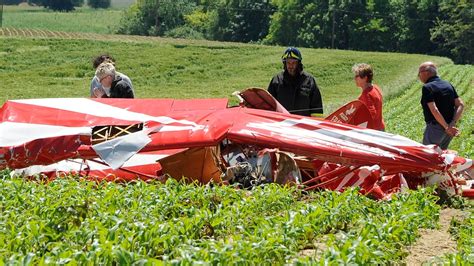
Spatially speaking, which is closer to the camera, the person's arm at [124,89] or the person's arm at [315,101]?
the person's arm at [315,101]

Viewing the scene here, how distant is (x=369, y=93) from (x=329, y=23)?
79.6 m

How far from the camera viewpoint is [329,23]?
88188 mm

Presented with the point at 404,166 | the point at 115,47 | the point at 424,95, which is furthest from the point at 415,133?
the point at 115,47

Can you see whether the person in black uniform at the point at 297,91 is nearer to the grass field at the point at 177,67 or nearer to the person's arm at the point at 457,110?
the person's arm at the point at 457,110

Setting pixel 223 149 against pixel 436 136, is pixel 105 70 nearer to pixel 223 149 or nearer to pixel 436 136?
pixel 223 149

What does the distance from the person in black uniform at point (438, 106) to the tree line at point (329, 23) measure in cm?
7072

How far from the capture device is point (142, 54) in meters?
48.3

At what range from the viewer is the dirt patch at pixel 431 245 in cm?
619

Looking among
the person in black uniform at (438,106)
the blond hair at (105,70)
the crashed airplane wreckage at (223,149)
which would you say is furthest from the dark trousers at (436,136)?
the blond hair at (105,70)

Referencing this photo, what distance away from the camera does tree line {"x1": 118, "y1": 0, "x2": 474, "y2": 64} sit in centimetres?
8239

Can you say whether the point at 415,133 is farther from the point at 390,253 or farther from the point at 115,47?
the point at 115,47

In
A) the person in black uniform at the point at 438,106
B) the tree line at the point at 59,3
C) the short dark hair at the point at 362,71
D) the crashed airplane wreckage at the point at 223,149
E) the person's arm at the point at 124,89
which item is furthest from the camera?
the tree line at the point at 59,3

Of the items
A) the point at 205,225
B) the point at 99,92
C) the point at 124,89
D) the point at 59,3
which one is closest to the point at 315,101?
the point at 124,89

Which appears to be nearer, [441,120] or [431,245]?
[431,245]
